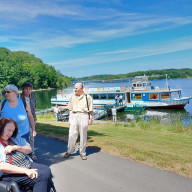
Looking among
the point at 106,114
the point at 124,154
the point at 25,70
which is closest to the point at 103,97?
the point at 106,114

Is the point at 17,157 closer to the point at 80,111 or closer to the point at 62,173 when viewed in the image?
the point at 62,173

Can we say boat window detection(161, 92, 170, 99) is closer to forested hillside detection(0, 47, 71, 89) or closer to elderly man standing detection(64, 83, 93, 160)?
elderly man standing detection(64, 83, 93, 160)

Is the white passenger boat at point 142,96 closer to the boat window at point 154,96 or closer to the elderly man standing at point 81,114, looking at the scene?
the boat window at point 154,96

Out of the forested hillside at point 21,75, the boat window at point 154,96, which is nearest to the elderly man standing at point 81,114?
the boat window at point 154,96

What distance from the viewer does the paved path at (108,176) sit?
156 inches

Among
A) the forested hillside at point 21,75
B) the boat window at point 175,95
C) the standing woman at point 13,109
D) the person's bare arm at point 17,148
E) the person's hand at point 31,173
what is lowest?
the boat window at point 175,95

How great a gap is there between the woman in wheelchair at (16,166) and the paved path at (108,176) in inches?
41.4

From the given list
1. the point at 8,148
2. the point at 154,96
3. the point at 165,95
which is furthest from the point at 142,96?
the point at 8,148

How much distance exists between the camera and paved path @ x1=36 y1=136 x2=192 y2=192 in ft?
13.0

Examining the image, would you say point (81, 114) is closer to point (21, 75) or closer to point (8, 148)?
point (8, 148)

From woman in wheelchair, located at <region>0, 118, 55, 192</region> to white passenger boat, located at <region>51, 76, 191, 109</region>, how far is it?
1150 inches

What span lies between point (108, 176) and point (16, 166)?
2047 mm

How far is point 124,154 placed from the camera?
5.56 m

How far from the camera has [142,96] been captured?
115 feet
